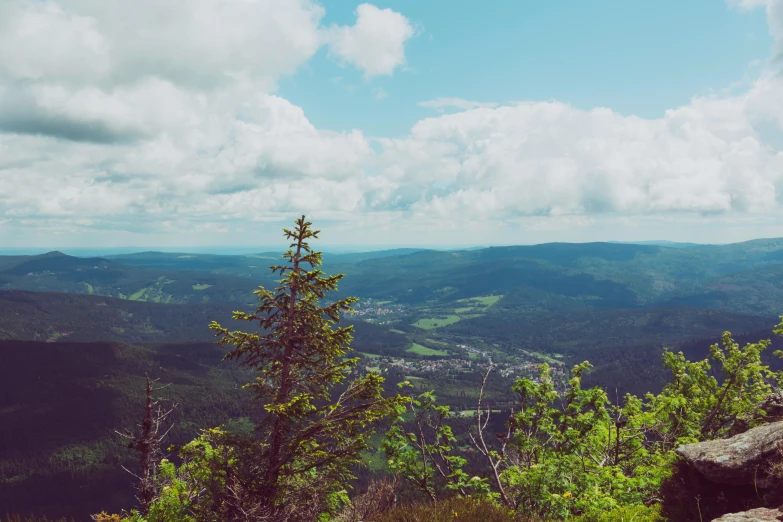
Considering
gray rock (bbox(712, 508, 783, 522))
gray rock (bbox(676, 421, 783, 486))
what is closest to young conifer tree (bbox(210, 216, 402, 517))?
gray rock (bbox(676, 421, 783, 486))

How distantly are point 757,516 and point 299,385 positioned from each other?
13.1 meters

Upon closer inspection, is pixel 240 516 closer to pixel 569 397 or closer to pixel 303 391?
pixel 303 391

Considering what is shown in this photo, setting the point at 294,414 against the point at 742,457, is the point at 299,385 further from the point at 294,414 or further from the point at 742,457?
the point at 742,457

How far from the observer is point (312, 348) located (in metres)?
14.8

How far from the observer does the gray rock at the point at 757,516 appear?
780cm

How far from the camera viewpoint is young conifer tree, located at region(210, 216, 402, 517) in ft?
46.1

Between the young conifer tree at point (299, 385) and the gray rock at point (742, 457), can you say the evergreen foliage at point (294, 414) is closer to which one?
the young conifer tree at point (299, 385)

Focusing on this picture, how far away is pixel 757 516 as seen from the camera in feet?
26.2

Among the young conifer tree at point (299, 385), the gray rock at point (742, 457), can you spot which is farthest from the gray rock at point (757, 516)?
the young conifer tree at point (299, 385)

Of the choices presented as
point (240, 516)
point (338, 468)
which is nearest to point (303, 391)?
point (338, 468)

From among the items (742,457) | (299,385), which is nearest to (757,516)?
(742,457)

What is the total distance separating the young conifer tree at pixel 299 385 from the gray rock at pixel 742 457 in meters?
9.08

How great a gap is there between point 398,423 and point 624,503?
8.03m

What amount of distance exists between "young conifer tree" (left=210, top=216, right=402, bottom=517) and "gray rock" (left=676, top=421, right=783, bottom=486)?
9083 mm
